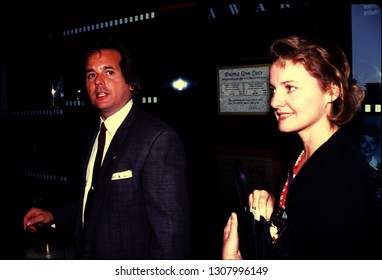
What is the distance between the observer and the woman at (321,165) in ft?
2.49

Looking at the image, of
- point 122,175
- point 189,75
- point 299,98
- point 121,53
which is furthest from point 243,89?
point 299,98

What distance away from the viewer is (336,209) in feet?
2.49

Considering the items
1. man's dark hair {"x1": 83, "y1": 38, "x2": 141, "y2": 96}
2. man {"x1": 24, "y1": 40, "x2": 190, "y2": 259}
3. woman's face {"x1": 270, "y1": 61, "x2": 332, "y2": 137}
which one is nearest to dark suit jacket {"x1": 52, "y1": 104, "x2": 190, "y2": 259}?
man {"x1": 24, "y1": 40, "x2": 190, "y2": 259}

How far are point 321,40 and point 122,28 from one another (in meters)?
1.15

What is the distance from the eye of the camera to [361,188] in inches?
30.0

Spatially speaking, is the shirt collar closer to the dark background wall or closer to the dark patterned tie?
the dark patterned tie

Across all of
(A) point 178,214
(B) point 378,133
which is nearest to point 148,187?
(A) point 178,214

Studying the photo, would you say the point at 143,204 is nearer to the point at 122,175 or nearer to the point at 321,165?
the point at 122,175

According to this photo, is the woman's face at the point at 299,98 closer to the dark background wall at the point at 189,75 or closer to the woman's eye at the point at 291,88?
the woman's eye at the point at 291,88

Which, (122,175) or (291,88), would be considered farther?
(122,175)

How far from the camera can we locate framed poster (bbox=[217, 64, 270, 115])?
1.58 metres

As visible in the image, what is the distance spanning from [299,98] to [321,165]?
0.51ft
